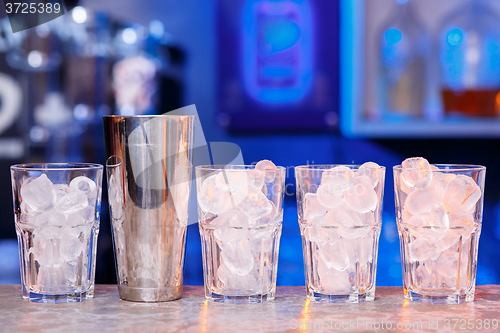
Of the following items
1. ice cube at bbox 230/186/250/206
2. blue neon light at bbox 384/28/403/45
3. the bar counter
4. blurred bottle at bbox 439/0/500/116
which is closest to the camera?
the bar counter

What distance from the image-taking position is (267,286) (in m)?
0.78

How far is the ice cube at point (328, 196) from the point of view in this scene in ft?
2.52

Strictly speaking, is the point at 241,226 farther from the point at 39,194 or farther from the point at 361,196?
the point at 39,194

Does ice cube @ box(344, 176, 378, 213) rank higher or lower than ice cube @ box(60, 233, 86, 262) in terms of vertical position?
higher

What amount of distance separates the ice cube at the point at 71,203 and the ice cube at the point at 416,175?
0.45 meters

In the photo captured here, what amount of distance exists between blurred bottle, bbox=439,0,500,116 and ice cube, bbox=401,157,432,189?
3.85 feet

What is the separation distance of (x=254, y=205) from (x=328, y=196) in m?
0.10

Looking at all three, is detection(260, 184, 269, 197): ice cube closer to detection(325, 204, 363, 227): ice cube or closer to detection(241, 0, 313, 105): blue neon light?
detection(325, 204, 363, 227): ice cube

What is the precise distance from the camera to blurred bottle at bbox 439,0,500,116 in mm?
1872

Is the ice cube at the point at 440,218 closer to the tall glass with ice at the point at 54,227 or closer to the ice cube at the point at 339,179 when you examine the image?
the ice cube at the point at 339,179

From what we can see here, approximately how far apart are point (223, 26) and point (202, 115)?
38cm

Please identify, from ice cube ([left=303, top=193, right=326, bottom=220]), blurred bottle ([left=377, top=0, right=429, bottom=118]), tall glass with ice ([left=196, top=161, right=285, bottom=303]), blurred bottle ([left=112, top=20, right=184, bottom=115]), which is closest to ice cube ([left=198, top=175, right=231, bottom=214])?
tall glass with ice ([left=196, top=161, right=285, bottom=303])

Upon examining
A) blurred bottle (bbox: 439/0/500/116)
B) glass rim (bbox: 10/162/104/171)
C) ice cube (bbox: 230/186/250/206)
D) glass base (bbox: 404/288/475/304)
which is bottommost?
glass base (bbox: 404/288/475/304)

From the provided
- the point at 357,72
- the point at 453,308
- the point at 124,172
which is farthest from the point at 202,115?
the point at 453,308
